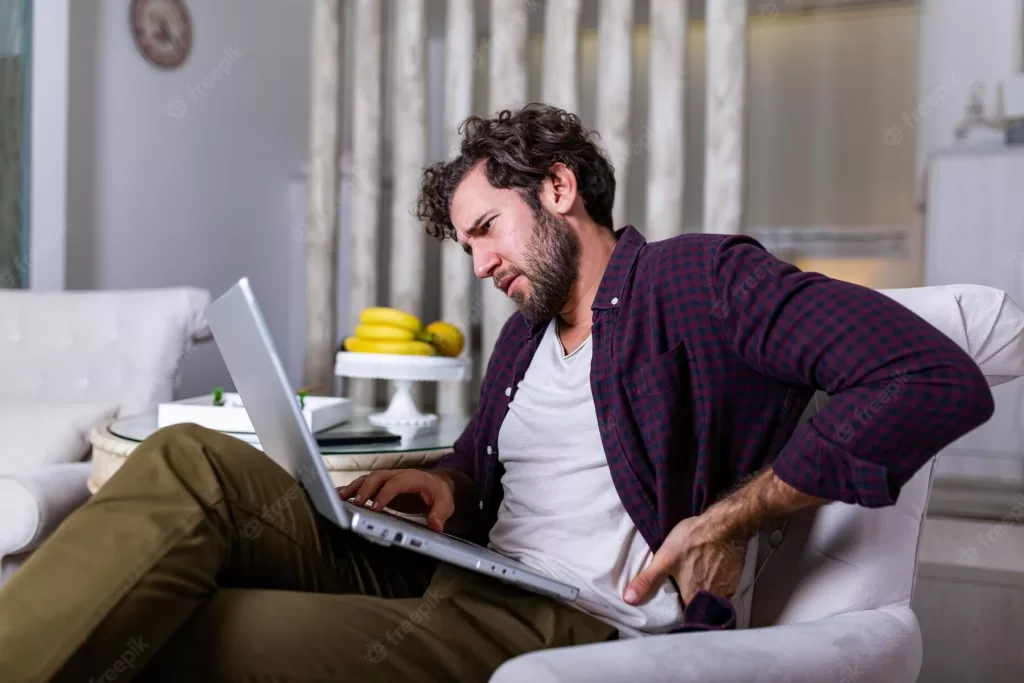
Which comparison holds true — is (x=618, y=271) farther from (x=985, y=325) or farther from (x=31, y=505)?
(x=31, y=505)

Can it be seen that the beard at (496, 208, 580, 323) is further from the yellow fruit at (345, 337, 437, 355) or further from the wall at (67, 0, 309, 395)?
the wall at (67, 0, 309, 395)

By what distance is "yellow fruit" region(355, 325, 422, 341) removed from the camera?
2131 millimetres

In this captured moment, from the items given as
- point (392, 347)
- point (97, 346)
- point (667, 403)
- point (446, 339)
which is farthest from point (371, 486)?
point (97, 346)

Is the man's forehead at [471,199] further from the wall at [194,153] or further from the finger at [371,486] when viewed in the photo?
the wall at [194,153]

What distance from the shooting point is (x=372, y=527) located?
98 centimetres

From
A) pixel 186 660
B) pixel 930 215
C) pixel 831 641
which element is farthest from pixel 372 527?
pixel 930 215

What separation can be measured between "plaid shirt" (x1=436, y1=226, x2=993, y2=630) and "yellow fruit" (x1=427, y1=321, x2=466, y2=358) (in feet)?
2.44

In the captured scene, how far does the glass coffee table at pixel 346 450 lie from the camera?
1.59 metres

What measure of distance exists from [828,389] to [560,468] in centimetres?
Answer: 40

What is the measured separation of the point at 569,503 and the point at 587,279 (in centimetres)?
39

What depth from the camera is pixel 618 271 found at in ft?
4.46

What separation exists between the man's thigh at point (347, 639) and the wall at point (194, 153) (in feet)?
8.57

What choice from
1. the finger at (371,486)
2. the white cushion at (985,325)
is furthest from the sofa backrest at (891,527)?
the finger at (371,486)

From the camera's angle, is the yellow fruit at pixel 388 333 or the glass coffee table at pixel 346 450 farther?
the yellow fruit at pixel 388 333
